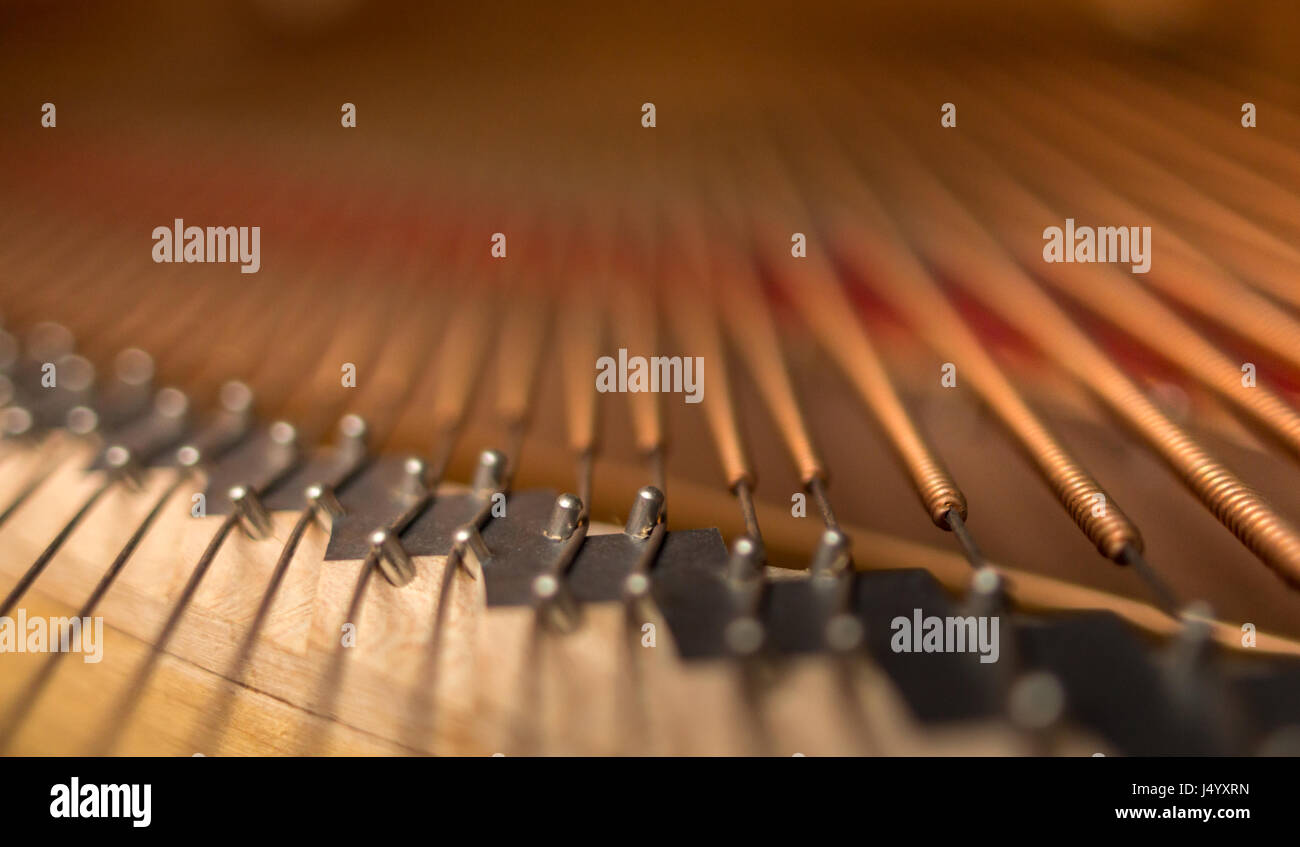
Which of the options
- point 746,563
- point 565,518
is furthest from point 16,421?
point 746,563

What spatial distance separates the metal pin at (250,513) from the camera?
125 cm

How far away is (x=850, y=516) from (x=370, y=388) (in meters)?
0.88

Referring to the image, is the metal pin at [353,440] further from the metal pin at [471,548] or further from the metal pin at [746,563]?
the metal pin at [746,563]

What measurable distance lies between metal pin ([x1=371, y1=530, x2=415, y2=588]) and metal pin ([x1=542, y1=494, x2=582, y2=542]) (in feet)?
0.56

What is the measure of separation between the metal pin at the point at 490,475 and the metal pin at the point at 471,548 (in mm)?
152

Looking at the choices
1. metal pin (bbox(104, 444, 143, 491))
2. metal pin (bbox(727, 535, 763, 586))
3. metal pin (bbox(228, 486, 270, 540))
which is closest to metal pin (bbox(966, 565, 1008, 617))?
metal pin (bbox(727, 535, 763, 586))

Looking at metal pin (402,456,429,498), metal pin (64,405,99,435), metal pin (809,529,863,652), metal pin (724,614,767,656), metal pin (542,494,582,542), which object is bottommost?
metal pin (724,614,767,656)

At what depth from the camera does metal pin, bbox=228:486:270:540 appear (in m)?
1.25

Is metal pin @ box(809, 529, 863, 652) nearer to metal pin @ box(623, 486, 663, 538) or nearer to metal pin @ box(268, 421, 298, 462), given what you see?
metal pin @ box(623, 486, 663, 538)

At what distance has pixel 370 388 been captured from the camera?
5.66 ft

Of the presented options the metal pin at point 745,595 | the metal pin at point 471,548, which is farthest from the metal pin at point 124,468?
the metal pin at point 745,595
